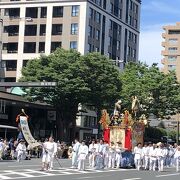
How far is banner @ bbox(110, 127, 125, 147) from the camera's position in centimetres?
3291

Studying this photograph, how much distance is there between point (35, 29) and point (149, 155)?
4976cm

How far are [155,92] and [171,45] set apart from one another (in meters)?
Result: 80.5

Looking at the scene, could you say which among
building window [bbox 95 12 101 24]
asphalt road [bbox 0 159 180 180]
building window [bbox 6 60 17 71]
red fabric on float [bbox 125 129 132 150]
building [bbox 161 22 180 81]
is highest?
building [bbox 161 22 180 81]

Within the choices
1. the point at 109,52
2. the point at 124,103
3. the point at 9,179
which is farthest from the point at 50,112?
the point at 9,179

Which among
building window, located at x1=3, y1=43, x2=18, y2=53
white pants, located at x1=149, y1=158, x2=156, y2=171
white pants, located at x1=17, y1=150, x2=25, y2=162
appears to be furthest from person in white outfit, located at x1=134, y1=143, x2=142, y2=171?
building window, located at x1=3, y1=43, x2=18, y2=53

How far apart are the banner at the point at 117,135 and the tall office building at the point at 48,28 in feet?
137

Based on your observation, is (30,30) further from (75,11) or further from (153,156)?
(153,156)

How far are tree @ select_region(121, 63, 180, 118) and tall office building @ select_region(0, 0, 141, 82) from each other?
67.7 ft

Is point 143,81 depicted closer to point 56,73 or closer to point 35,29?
point 56,73

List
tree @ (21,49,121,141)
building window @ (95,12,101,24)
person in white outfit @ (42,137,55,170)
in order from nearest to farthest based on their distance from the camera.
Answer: person in white outfit @ (42,137,55,170) < tree @ (21,49,121,141) < building window @ (95,12,101,24)

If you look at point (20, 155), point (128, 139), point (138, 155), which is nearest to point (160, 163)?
point (138, 155)

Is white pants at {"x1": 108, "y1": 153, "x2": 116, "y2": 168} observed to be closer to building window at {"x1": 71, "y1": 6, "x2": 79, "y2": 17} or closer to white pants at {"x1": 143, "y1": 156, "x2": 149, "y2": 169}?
white pants at {"x1": 143, "y1": 156, "x2": 149, "y2": 169}

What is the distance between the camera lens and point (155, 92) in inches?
2144

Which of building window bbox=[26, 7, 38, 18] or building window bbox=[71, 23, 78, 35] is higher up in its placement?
building window bbox=[26, 7, 38, 18]
